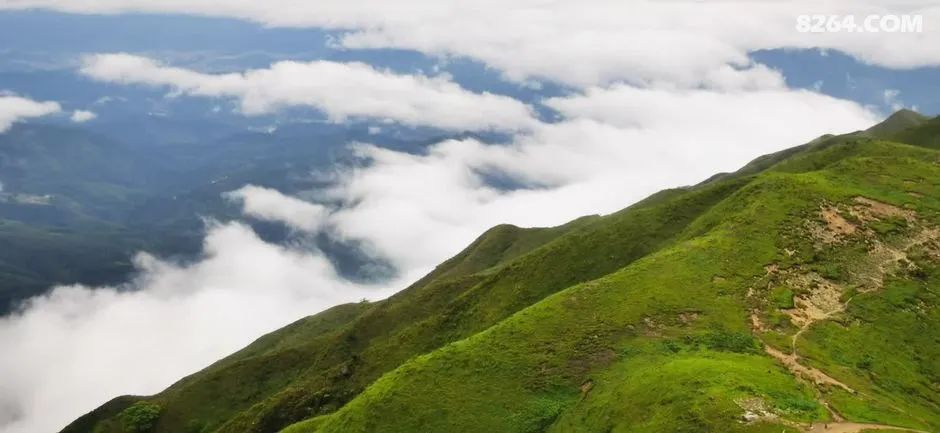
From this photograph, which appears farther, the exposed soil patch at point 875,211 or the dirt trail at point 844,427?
the exposed soil patch at point 875,211

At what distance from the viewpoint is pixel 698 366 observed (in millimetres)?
43406

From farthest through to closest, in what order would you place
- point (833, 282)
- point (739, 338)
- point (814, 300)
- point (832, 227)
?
1. point (832, 227)
2. point (833, 282)
3. point (814, 300)
4. point (739, 338)

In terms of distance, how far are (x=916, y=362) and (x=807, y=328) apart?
7284 mm

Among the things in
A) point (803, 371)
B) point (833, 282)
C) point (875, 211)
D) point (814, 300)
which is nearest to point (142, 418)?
point (814, 300)

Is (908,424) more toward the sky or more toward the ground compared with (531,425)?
more toward the ground

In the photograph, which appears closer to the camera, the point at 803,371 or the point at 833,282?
the point at 803,371

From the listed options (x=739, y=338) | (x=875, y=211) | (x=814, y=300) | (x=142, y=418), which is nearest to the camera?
(x=739, y=338)

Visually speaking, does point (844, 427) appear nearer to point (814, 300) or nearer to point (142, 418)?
point (814, 300)

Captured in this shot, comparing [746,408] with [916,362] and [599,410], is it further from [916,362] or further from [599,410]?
[916,362]

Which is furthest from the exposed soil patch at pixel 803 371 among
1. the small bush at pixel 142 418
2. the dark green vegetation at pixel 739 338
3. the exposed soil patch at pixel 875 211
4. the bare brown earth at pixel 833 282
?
the small bush at pixel 142 418

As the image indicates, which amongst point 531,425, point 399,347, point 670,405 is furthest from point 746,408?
point 399,347

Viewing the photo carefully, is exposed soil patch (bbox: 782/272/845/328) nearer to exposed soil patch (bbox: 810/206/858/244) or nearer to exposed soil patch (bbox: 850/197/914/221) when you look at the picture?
exposed soil patch (bbox: 810/206/858/244)

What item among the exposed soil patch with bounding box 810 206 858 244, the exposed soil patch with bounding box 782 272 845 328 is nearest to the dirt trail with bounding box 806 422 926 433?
the exposed soil patch with bounding box 782 272 845 328

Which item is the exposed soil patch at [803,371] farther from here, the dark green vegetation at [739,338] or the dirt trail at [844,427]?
the dirt trail at [844,427]
